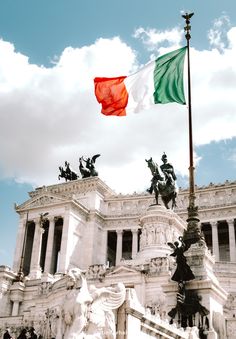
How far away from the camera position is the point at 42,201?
7206cm

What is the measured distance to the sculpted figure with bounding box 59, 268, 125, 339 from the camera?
430 inches

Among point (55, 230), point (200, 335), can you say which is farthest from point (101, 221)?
point (200, 335)

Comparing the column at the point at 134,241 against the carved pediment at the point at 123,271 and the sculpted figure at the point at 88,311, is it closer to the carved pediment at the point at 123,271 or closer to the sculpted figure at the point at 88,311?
the carved pediment at the point at 123,271

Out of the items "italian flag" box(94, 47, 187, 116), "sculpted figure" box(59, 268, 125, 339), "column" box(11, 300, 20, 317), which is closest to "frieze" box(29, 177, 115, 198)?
"column" box(11, 300, 20, 317)

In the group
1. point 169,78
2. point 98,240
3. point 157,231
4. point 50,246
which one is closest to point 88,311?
point 169,78

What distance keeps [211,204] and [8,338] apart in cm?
5371

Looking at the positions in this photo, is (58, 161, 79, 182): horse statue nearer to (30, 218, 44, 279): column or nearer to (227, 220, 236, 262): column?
(30, 218, 44, 279): column

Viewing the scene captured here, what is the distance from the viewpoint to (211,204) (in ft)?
232

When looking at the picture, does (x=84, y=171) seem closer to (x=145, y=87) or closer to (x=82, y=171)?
(x=82, y=171)

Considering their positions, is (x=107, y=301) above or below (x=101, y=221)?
below

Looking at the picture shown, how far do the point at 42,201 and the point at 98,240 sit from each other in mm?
10201

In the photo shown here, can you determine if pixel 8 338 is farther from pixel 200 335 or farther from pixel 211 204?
pixel 211 204

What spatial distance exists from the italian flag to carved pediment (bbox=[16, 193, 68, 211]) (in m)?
45.9

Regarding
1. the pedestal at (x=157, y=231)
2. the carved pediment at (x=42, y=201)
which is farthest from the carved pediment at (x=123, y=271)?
the carved pediment at (x=42, y=201)
